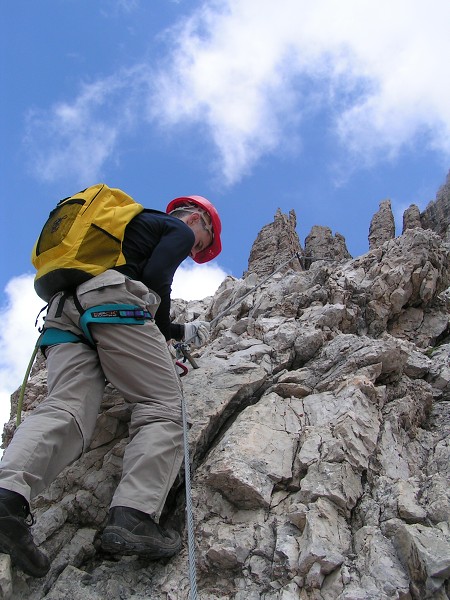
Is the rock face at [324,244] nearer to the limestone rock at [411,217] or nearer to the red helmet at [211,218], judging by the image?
the limestone rock at [411,217]

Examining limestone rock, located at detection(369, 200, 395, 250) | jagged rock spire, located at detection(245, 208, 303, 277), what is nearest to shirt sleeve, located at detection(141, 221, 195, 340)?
Answer: jagged rock spire, located at detection(245, 208, 303, 277)

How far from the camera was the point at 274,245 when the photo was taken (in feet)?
121

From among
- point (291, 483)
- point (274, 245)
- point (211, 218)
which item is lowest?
point (291, 483)

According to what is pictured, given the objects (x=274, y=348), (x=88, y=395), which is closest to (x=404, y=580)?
(x=88, y=395)

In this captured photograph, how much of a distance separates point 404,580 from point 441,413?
420 centimetres

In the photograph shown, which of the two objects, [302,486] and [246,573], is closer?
[246,573]

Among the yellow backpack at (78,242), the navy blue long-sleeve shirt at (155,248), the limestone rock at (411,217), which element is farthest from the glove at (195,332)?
the limestone rock at (411,217)

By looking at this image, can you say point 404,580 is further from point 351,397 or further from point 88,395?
point 88,395

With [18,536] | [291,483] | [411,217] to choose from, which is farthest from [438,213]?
[18,536]

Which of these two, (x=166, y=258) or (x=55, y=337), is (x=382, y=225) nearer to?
(x=166, y=258)

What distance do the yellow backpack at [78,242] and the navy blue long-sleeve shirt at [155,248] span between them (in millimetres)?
186

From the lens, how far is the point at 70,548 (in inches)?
209

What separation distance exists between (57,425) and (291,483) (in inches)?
108

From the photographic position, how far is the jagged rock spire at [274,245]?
34.9m
